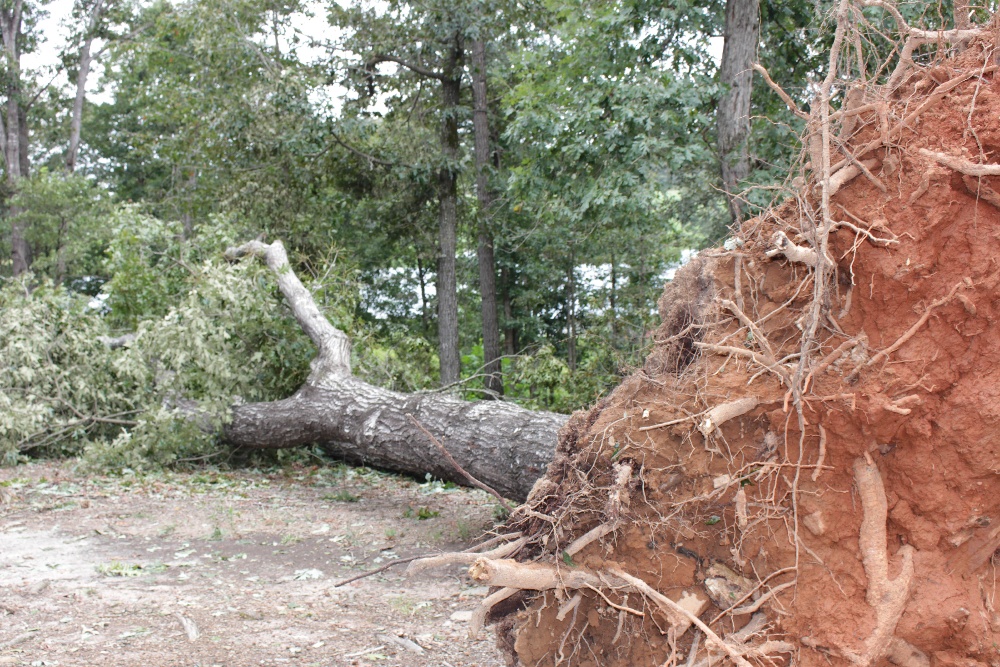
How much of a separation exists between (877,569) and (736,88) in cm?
712

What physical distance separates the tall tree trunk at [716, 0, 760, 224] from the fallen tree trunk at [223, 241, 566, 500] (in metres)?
4.13

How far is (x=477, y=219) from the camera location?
14484 mm

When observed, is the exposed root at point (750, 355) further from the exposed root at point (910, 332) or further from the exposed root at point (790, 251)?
the exposed root at point (790, 251)

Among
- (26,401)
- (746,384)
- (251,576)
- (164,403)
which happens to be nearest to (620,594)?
(746,384)

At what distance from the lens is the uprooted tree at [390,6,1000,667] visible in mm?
2785

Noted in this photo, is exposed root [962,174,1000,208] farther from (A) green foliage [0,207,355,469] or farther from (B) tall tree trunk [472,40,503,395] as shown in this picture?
(B) tall tree trunk [472,40,503,395]

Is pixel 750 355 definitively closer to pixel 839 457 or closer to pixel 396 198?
pixel 839 457

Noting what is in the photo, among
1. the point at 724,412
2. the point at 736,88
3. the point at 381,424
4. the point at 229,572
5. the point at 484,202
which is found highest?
the point at 736,88

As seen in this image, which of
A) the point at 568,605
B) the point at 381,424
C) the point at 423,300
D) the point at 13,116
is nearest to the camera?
the point at 568,605

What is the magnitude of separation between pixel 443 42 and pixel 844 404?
12.1m

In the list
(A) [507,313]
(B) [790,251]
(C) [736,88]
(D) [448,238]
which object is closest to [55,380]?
(D) [448,238]

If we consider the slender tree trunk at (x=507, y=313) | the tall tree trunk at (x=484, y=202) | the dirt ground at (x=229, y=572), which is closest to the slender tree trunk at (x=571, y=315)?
the slender tree trunk at (x=507, y=313)

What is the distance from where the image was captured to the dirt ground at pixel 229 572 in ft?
12.8

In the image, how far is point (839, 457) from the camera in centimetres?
288
